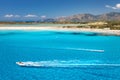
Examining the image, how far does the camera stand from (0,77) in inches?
896

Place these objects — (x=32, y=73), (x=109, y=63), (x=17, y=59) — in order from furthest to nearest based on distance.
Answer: (x=17, y=59), (x=109, y=63), (x=32, y=73)

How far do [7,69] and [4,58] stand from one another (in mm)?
5647

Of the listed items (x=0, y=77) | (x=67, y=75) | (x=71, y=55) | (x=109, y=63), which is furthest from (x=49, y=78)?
(x=71, y=55)

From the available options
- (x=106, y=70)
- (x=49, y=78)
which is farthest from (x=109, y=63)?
(x=49, y=78)

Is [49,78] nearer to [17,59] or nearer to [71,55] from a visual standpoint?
[17,59]

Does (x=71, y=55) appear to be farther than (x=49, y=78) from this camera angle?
Yes

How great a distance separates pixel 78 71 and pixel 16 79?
5.12 meters

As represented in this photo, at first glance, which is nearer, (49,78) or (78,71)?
(49,78)

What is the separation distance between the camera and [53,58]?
30641 mm

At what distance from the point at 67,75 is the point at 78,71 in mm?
1422

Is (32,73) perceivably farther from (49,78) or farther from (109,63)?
(109,63)

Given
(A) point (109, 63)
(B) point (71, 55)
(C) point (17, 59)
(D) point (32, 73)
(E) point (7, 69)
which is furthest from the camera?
(B) point (71, 55)

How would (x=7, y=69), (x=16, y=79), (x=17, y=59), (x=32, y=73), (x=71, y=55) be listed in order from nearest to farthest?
(x=16, y=79), (x=32, y=73), (x=7, y=69), (x=17, y=59), (x=71, y=55)

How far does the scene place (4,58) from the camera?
31047 millimetres
